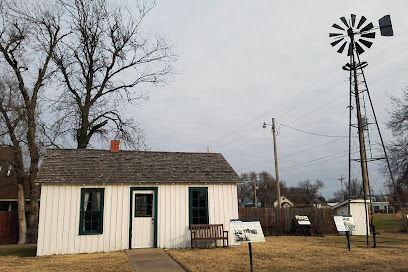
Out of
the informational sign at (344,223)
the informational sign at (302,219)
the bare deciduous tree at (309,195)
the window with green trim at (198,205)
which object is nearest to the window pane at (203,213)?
the window with green trim at (198,205)

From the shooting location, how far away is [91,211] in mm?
12258

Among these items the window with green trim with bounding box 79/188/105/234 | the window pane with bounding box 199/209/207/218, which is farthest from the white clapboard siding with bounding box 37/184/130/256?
the window pane with bounding box 199/209/207/218

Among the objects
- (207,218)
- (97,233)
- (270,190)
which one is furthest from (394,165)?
(270,190)

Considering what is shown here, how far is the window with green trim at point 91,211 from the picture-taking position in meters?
12.0

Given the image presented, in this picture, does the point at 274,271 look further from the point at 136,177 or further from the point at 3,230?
the point at 3,230

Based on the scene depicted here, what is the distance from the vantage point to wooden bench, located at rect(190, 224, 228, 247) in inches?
502

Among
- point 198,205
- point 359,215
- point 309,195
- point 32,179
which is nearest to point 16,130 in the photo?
point 32,179

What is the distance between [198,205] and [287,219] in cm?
999

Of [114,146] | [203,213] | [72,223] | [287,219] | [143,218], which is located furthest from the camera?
[287,219]

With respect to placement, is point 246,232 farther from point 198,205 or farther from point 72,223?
point 72,223

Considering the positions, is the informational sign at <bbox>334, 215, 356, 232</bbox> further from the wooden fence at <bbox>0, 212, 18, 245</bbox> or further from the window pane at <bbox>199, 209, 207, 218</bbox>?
the wooden fence at <bbox>0, 212, 18, 245</bbox>

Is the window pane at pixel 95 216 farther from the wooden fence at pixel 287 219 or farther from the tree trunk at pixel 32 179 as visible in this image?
the wooden fence at pixel 287 219

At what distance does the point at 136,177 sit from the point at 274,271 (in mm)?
6896

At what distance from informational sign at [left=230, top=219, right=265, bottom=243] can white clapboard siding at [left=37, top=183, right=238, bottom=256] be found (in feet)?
18.9
